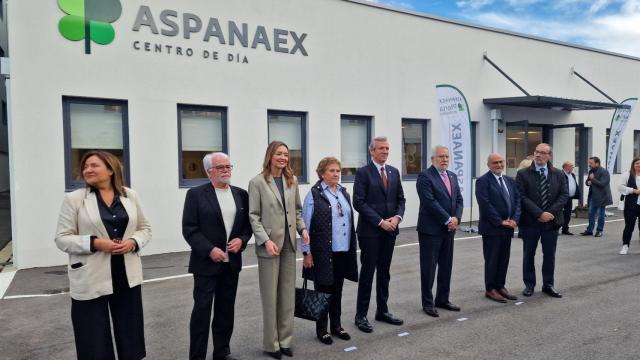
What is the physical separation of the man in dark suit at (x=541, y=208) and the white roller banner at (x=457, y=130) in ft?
16.7

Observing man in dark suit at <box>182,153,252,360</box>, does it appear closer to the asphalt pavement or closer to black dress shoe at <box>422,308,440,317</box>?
the asphalt pavement

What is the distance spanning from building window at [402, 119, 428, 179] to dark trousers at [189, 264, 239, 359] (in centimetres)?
909

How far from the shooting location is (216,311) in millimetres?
4297

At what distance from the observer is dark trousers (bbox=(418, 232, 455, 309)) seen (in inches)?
223

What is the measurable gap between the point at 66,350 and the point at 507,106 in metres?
13.1

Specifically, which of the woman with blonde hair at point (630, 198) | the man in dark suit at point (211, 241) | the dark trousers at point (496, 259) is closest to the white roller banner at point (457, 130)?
the woman with blonde hair at point (630, 198)

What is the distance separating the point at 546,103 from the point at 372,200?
1063 cm

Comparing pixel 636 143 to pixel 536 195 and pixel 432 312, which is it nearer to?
pixel 536 195

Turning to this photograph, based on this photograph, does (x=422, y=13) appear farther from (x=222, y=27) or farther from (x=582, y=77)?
(x=582, y=77)

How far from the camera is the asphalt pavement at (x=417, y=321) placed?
4.57 m

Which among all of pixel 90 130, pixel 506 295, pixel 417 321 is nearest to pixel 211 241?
pixel 417 321

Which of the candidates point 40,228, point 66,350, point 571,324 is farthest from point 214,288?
point 40,228

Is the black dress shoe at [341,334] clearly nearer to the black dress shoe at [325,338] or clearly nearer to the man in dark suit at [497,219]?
the black dress shoe at [325,338]

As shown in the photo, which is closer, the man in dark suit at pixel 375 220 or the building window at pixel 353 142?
the man in dark suit at pixel 375 220
